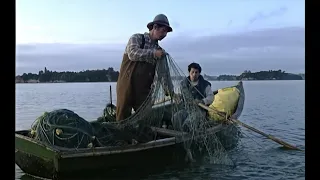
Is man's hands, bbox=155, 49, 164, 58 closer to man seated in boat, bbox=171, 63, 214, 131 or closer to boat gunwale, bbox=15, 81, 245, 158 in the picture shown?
boat gunwale, bbox=15, 81, 245, 158

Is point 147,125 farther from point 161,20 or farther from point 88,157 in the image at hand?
point 161,20

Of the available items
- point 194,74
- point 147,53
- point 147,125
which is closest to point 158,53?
point 147,53

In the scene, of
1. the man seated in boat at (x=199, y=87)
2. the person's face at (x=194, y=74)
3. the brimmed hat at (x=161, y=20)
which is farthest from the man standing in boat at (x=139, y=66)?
the person's face at (x=194, y=74)

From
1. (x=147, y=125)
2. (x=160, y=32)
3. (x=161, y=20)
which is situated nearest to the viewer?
(x=161, y=20)

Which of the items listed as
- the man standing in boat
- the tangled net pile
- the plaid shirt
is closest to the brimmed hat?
the man standing in boat

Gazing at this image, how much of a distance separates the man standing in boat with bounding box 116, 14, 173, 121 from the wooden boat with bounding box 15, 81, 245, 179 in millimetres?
626

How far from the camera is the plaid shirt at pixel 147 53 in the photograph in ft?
15.8

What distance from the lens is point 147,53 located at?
4.81 m

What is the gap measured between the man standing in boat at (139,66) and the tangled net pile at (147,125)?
101 mm

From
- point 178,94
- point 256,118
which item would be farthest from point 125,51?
point 256,118

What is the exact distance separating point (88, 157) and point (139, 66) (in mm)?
1309

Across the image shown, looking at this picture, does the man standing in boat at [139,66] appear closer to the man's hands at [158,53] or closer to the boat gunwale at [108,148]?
the man's hands at [158,53]

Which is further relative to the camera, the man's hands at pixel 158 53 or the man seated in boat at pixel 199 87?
the man seated in boat at pixel 199 87

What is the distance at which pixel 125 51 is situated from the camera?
5.02 m
